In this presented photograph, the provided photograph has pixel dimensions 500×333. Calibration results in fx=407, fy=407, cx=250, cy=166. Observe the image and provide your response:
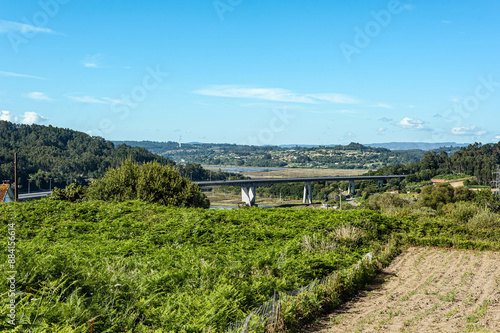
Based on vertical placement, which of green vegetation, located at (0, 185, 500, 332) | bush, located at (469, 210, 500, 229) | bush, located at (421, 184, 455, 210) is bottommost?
bush, located at (421, 184, 455, 210)

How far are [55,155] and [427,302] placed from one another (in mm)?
114319

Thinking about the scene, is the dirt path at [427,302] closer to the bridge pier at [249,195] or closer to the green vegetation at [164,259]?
the green vegetation at [164,259]

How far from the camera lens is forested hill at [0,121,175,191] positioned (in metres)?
85.6

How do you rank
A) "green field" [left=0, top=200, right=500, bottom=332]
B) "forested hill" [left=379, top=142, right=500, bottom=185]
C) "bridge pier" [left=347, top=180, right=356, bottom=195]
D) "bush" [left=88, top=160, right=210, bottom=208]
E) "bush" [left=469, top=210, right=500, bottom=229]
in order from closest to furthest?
1. "green field" [left=0, top=200, right=500, bottom=332]
2. "bush" [left=469, top=210, right=500, bottom=229]
3. "bush" [left=88, top=160, right=210, bottom=208]
4. "bridge pier" [left=347, top=180, right=356, bottom=195]
5. "forested hill" [left=379, top=142, right=500, bottom=185]

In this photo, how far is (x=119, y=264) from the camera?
6.87 metres

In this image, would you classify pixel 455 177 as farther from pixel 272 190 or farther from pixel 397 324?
pixel 397 324

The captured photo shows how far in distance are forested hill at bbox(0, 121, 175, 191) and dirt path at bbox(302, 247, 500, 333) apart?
7137 cm

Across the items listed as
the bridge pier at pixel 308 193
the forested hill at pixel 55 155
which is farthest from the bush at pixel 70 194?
the bridge pier at pixel 308 193

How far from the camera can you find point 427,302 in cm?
773

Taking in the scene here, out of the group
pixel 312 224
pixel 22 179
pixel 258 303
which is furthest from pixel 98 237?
pixel 22 179

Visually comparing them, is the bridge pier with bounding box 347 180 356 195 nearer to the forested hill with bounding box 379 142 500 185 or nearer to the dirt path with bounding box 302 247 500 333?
Answer: the forested hill with bounding box 379 142 500 185

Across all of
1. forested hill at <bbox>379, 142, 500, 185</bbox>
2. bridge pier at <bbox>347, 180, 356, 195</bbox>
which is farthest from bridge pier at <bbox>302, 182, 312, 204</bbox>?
forested hill at <bbox>379, 142, 500, 185</bbox>

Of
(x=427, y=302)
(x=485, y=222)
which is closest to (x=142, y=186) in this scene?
(x=427, y=302)

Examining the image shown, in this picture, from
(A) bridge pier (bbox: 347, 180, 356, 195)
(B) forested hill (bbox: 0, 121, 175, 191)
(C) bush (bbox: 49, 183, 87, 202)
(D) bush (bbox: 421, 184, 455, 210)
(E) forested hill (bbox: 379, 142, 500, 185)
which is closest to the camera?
(C) bush (bbox: 49, 183, 87, 202)
